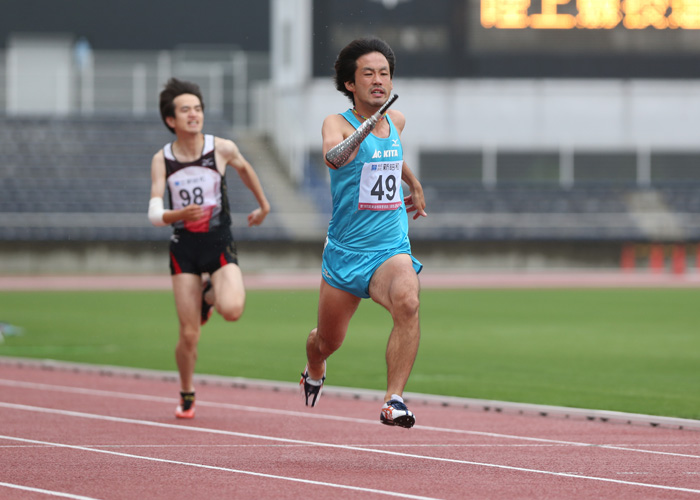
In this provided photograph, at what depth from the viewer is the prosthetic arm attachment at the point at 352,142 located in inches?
274

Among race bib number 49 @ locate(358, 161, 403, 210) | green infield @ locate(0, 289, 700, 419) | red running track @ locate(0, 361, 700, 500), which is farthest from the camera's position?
green infield @ locate(0, 289, 700, 419)

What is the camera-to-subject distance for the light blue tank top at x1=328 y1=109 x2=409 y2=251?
7.29 m

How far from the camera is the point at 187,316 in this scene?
943 cm

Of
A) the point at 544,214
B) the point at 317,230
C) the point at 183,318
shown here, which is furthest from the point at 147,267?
the point at 183,318

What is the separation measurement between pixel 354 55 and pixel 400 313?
152 cm

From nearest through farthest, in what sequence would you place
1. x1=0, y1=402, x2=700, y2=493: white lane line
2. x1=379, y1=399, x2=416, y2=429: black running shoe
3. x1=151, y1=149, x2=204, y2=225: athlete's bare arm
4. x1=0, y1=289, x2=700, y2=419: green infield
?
x1=0, y1=402, x2=700, y2=493: white lane line < x1=379, y1=399, x2=416, y2=429: black running shoe < x1=151, y1=149, x2=204, y2=225: athlete's bare arm < x1=0, y1=289, x2=700, y2=419: green infield

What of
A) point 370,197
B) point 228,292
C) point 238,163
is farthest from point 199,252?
point 370,197

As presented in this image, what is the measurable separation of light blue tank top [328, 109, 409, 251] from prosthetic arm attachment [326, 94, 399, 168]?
0.23m

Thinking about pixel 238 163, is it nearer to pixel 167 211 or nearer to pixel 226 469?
pixel 167 211

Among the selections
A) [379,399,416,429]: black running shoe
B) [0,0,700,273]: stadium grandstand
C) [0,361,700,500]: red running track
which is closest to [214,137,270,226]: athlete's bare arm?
[0,361,700,500]: red running track

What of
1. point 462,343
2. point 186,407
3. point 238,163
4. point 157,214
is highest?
point 238,163

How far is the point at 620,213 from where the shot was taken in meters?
38.8

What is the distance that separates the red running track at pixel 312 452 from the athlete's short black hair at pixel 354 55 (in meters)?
2.17

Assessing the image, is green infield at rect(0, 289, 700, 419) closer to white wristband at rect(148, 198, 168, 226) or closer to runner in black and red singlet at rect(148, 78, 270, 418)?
runner in black and red singlet at rect(148, 78, 270, 418)
